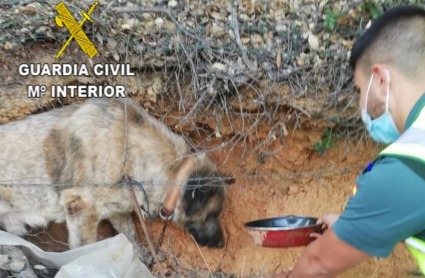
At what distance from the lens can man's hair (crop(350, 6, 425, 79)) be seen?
2.02 meters

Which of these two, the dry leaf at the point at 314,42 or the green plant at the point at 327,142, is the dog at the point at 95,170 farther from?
the dry leaf at the point at 314,42

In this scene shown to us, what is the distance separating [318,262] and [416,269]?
2.57m

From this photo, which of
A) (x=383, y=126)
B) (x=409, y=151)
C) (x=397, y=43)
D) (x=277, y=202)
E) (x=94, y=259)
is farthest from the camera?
(x=277, y=202)

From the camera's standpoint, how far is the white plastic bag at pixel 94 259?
307cm

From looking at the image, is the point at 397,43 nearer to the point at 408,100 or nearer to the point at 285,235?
the point at 408,100

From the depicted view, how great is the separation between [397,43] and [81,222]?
3001mm

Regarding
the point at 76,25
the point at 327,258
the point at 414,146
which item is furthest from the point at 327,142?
the point at 76,25

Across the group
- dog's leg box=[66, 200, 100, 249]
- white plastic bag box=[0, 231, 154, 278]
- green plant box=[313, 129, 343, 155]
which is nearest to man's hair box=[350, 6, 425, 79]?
green plant box=[313, 129, 343, 155]

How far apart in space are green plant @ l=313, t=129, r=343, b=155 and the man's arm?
1.88m

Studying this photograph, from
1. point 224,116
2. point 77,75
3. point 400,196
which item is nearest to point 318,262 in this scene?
point 400,196

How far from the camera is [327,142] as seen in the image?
3.93 m

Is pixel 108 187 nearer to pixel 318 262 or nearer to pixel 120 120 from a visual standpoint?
pixel 120 120

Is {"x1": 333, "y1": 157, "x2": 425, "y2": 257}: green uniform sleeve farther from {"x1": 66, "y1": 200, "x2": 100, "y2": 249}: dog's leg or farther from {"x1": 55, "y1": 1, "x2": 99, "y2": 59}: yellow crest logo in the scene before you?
{"x1": 55, "y1": 1, "x2": 99, "y2": 59}: yellow crest logo

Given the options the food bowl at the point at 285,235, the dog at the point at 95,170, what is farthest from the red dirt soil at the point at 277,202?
the food bowl at the point at 285,235
